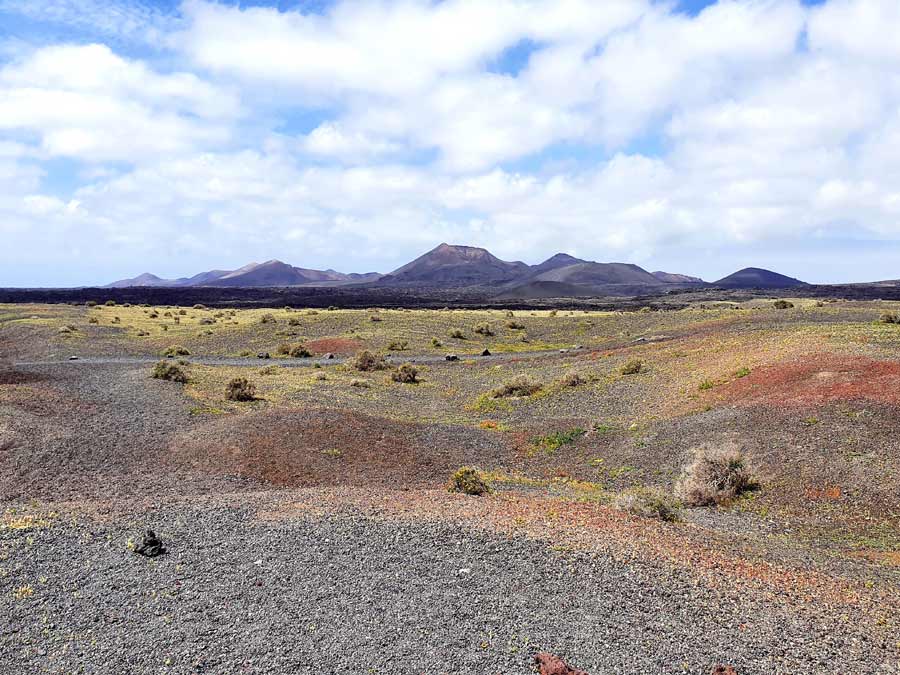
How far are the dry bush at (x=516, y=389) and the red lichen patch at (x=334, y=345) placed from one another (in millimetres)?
Answer: 21370

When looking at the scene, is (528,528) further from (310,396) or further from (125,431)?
(310,396)

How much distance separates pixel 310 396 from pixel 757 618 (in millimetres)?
22875

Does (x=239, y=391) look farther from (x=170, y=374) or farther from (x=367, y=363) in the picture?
(x=367, y=363)

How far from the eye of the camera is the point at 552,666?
22.5 ft

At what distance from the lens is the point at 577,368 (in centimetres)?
3334

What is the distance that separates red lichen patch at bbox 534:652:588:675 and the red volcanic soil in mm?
15012

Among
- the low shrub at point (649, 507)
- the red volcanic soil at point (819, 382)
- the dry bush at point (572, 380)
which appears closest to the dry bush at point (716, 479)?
the low shrub at point (649, 507)

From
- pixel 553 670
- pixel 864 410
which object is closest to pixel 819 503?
pixel 864 410

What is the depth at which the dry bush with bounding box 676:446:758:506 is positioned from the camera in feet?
47.2

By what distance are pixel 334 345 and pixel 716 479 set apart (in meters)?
38.4

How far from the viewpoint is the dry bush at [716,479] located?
47.2ft

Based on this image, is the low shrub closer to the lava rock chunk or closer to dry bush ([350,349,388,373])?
the lava rock chunk

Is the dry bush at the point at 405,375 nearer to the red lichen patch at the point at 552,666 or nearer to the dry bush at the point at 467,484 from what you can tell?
the dry bush at the point at 467,484

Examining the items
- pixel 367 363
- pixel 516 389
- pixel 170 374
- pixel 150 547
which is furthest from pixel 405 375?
pixel 150 547
